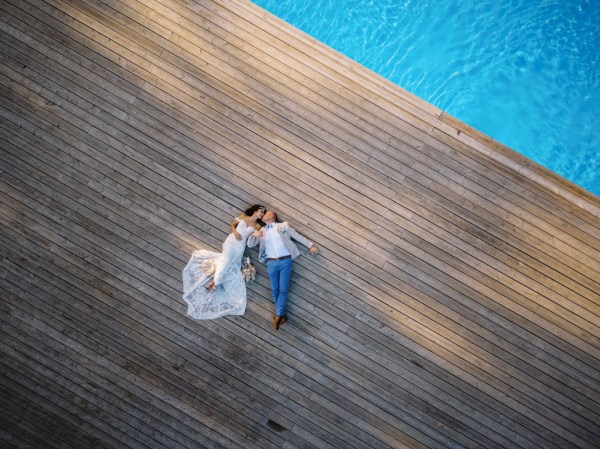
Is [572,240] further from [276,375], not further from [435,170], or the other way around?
[276,375]

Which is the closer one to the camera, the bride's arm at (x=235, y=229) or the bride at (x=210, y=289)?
the bride's arm at (x=235, y=229)

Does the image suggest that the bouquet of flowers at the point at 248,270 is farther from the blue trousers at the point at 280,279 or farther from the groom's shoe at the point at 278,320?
the groom's shoe at the point at 278,320

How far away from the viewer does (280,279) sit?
4551mm

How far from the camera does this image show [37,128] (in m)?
4.80

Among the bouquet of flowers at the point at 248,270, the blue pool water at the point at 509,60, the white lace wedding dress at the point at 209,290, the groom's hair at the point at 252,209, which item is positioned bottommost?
the white lace wedding dress at the point at 209,290

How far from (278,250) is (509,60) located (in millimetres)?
4769

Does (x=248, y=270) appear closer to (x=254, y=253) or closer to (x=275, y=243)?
(x=254, y=253)

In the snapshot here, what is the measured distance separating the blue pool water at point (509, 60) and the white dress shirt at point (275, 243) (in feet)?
11.6

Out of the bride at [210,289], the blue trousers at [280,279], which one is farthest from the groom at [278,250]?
the bride at [210,289]

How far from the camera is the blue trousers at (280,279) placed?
4.50 meters

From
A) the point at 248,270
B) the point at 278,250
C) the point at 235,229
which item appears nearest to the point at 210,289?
the point at 248,270

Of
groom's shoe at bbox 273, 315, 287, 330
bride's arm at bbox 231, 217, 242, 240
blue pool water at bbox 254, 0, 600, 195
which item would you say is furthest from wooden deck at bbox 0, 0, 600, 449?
blue pool water at bbox 254, 0, 600, 195

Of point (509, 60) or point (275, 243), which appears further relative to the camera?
point (509, 60)

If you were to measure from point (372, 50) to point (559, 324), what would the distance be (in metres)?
4.76
